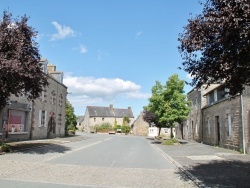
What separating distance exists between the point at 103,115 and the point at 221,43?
9684 centimetres

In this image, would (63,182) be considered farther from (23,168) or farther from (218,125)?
(218,125)

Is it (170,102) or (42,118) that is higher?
(170,102)

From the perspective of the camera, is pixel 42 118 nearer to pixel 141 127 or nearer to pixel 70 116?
pixel 70 116

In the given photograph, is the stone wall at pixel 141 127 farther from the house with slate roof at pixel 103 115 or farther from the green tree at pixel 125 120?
the house with slate roof at pixel 103 115

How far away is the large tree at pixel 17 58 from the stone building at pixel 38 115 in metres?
2.43

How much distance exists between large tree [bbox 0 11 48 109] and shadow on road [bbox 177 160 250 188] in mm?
9767

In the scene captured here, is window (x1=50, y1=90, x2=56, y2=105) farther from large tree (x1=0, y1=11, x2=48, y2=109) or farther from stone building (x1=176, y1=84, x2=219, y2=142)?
large tree (x1=0, y1=11, x2=48, y2=109)

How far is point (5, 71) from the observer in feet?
52.8

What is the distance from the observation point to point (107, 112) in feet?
349

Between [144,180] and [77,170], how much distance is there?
3088 millimetres

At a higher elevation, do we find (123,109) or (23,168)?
(123,109)

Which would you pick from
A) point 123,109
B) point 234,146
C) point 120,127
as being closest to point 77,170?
point 234,146

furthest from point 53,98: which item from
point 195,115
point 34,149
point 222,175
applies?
point 222,175

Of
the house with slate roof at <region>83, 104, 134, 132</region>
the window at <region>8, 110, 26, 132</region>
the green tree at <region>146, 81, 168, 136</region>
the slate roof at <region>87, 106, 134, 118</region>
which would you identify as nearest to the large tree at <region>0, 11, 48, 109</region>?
the window at <region>8, 110, 26, 132</region>
